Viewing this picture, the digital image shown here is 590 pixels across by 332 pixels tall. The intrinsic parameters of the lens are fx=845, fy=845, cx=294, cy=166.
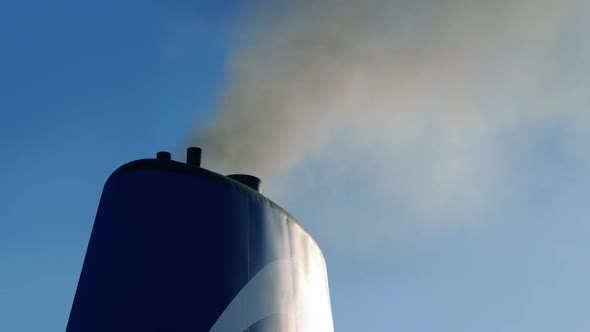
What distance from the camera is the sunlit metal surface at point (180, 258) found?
6594mm


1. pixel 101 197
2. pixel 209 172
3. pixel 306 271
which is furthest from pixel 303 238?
pixel 101 197

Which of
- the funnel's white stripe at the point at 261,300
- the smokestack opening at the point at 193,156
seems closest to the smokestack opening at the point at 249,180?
the smokestack opening at the point at 193,156

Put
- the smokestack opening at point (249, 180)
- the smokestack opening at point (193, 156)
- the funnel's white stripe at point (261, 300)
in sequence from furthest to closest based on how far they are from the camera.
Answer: the smokestack opening at point (249, 180) → the smokestack opening at point (193, 156) → the funnel's white stripe at point (261, 300)

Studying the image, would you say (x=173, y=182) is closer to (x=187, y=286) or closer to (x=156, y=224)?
(x=156, y=224)

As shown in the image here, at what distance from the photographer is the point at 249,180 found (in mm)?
8555

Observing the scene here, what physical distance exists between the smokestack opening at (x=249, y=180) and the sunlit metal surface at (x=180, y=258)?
2.11 feet

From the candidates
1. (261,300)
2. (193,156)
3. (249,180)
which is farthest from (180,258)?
(249,180)

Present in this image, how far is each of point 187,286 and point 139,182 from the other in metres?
1.01

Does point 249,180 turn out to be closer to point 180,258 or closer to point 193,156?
point 193,156

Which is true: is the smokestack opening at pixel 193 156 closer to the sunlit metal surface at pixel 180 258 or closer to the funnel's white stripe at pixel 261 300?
the sunlit metal surface at pixel 180 258

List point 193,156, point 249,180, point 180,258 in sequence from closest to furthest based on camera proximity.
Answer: point 180,258
point 193,156
point 249,180

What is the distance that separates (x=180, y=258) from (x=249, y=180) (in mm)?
1876

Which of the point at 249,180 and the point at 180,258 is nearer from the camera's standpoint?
the point at 180,258

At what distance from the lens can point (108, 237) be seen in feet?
22.8
